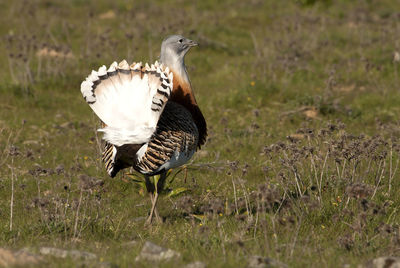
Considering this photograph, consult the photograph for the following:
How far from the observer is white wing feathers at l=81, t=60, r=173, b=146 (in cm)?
509

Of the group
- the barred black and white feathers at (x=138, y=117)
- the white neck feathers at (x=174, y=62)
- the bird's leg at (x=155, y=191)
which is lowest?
the bird's leg at (x=155, y=191)

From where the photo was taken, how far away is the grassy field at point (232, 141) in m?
4.58

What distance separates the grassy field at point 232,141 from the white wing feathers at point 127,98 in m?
0.49

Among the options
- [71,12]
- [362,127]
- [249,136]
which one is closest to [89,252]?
[249,136]

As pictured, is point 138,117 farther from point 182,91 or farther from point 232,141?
point 232,141

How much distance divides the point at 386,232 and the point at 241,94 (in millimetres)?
5625

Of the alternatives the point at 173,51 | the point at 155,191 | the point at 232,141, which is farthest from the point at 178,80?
the point at 232,141

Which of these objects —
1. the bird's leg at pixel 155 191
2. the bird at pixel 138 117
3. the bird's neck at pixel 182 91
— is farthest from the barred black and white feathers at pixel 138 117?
the bird's leg at pixel 155 191

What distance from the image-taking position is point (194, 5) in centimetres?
1738

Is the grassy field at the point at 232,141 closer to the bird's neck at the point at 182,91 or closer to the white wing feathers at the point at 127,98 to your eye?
the white wing feathers at the point at 127,98

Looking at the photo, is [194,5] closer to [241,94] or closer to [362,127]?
[241,94]

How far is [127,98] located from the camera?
5148 mm

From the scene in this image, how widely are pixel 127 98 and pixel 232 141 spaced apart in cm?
328

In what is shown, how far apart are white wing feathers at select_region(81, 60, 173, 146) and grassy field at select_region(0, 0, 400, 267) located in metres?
0.49
